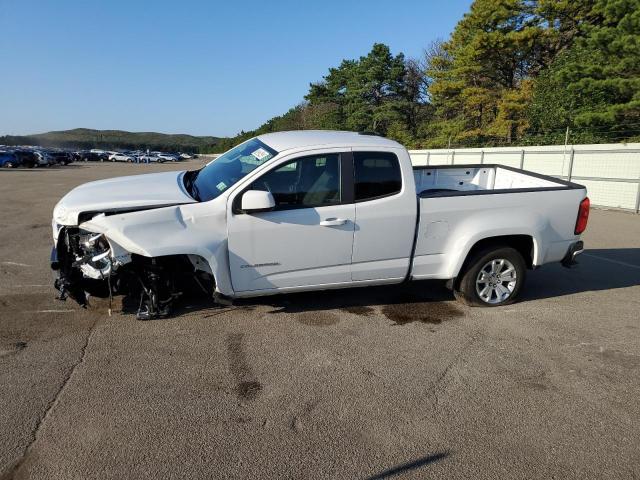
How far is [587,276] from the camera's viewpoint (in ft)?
22.6

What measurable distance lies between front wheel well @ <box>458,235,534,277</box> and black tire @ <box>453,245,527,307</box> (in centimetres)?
3

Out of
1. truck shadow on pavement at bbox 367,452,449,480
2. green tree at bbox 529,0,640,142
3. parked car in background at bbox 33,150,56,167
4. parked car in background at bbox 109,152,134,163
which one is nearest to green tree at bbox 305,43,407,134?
green tree at bbox 529,0,640,142

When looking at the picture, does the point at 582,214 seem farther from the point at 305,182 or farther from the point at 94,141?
the point at 94,141

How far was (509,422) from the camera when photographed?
3164mm

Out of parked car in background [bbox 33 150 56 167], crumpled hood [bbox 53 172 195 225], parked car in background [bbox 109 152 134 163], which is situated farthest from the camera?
parked car in background [bbox 109 152 134 163]

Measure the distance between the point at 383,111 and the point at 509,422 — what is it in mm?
44973

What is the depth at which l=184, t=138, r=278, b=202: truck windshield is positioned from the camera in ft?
14.8

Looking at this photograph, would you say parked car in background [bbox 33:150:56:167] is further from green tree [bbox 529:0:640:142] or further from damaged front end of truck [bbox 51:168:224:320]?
damaged front end of truck [bbox 51:168:224:320]

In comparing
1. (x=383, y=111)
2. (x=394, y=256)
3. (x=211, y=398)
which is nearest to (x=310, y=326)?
(x=394, y=256)

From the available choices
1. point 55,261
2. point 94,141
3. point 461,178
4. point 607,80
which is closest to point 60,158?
point 607,80

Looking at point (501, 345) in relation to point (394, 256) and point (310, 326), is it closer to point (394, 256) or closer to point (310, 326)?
point (394, 256)

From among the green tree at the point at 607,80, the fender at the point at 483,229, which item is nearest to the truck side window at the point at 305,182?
the fender at the point at 483,229

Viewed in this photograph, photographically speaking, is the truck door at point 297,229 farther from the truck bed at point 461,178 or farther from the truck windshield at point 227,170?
the truck bed at point 461,178

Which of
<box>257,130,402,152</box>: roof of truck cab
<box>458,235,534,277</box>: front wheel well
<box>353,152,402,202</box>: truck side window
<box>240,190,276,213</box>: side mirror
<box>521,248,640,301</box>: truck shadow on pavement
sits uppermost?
<box>257,130,402,152</box>: roof of truck cab
